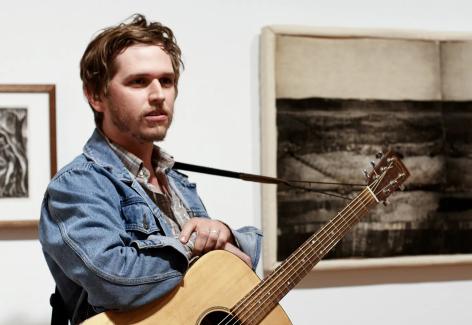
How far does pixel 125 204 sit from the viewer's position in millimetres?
1292

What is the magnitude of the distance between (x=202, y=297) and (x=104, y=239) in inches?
8.8

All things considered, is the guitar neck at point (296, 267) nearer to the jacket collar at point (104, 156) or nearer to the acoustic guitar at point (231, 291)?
the acoustic guitar at point (231, 291)

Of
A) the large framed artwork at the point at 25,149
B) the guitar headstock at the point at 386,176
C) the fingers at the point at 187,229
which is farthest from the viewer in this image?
the large framed artwork at the point at 25,149

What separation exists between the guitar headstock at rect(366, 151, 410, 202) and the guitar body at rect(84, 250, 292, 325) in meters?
0.37

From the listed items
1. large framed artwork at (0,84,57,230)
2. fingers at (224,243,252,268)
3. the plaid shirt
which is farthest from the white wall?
fingers at (224,243,252,268)

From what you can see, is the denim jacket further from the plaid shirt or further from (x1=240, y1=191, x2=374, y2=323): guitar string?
(x1=240, y1=191, x2=374, y2=323): guitar string

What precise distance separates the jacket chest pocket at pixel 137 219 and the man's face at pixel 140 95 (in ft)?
0.43

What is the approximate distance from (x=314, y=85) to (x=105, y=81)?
796 mm

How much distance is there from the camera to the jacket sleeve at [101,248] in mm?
1183

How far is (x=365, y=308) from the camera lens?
207 cm

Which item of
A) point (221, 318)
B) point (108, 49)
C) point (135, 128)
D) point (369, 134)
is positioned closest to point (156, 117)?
point (135, 128)

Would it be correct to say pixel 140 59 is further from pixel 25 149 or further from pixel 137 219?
pixel 25 149

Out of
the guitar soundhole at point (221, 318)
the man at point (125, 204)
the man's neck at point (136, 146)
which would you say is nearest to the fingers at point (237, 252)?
the man at point (125, 204)

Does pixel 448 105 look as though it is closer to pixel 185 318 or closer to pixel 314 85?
pixel 314 85
